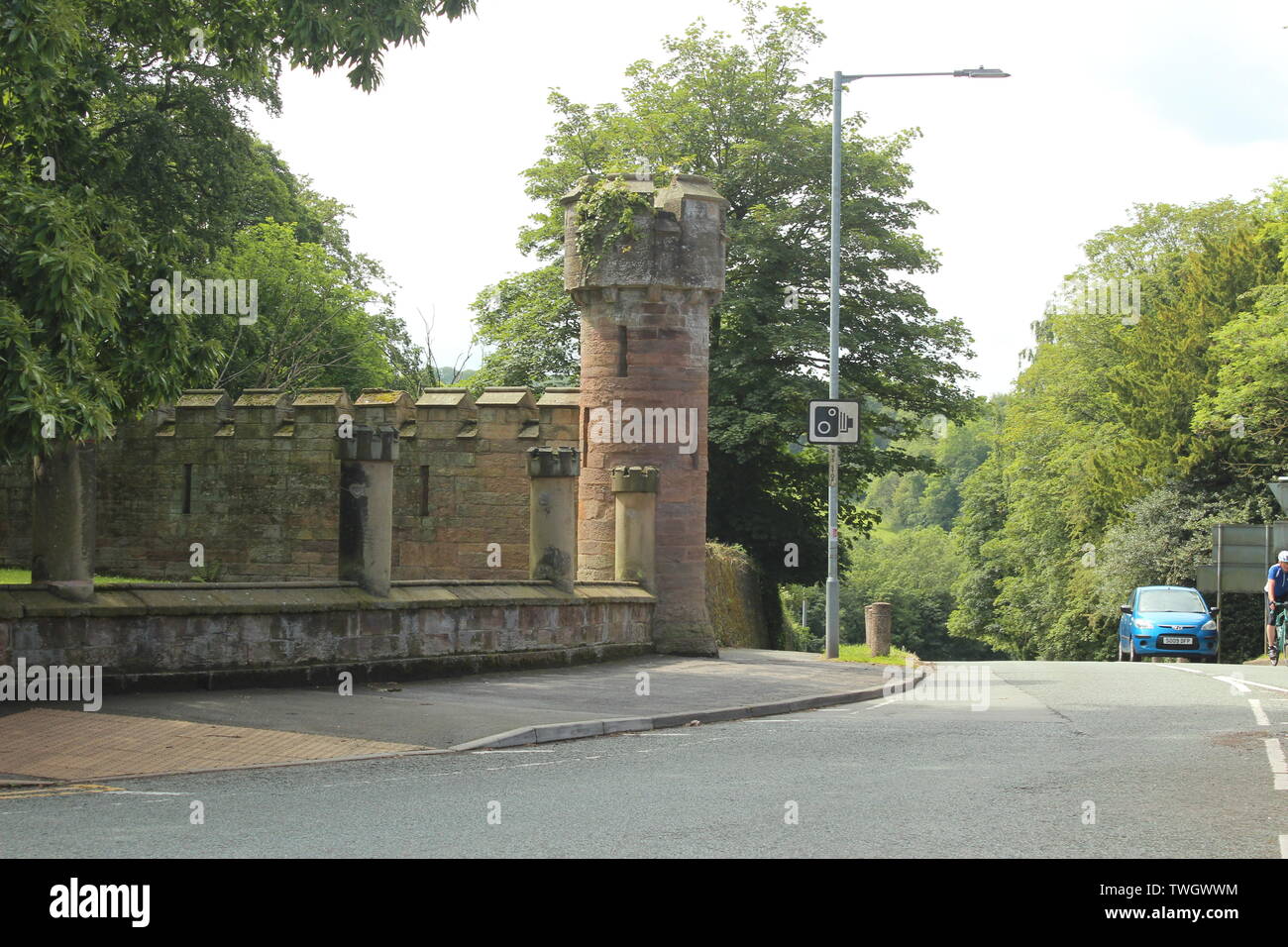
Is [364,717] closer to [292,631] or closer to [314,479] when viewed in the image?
[292,631]

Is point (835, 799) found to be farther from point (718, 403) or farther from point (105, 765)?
point (718, 403)

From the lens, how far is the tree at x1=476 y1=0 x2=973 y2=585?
1405 inches

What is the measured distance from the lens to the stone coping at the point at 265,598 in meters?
12.8

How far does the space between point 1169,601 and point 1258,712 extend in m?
17.0

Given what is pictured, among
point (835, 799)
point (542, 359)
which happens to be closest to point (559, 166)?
point (542, 359)

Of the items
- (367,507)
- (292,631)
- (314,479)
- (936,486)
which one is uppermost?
(936,486)

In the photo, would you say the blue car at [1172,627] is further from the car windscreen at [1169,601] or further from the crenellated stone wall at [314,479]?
the crenellated stone wall at [314,479]

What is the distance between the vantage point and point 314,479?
23.2 metres

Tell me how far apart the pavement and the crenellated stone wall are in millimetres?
5365

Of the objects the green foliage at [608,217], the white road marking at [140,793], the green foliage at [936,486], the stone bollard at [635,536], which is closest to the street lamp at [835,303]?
the stone bollard at [635,536]

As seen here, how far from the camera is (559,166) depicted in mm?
40344

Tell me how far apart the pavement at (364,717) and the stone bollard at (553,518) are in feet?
4.33

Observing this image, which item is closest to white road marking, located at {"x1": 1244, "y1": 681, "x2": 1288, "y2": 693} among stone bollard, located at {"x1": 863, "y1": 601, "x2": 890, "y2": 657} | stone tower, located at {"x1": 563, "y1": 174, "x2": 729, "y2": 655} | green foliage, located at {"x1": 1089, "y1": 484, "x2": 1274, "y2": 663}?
stone bollard, located at {"x1": 863, "y1": 601, "x2": 890, "y2": 657}

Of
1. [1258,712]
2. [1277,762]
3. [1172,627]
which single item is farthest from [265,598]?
[1172,627]
